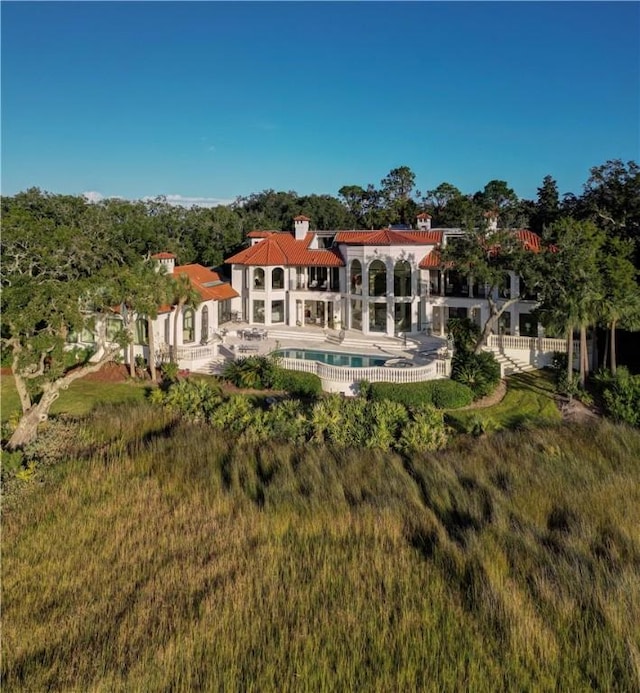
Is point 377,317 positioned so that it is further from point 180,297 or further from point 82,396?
point 82,396

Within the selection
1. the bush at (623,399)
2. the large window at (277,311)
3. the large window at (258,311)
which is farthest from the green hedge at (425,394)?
the large window at (258,311)

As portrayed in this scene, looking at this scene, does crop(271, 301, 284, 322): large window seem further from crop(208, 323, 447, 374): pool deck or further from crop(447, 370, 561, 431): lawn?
crop(447, 370, 561, 431): lawn

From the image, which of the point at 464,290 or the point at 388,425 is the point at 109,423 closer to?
the point at 388,425

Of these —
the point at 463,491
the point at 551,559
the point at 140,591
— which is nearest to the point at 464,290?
the point at 463,491

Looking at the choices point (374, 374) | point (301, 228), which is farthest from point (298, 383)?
point (301, 228)

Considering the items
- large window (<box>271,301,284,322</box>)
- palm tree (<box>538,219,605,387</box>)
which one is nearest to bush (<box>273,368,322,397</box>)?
palm tree (<box>538,219,605,387</box>)
